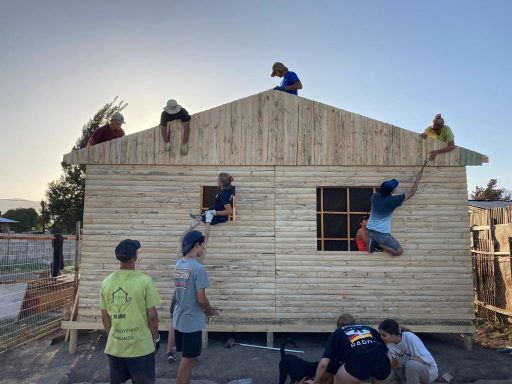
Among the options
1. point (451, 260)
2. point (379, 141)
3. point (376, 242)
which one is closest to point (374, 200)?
point (376, 242)

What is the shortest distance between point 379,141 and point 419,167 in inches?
37.6

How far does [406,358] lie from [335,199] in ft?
10.9

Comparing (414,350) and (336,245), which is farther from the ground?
(336,245)

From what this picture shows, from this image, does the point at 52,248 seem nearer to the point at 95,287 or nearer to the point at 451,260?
the point at 95,287

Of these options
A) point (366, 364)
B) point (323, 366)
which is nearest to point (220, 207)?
point (323, 366)

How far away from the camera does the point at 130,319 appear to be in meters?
4.12

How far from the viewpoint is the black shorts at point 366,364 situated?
4.59m

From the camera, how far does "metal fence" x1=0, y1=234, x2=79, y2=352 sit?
26.0ft

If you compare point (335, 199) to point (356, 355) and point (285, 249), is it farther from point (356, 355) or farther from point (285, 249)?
point (356, 355)

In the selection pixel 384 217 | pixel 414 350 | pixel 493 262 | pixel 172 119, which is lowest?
pixel 414 350

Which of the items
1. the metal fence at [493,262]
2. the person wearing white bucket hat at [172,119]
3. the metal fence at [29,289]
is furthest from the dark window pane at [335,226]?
the metal fence at [29,289]

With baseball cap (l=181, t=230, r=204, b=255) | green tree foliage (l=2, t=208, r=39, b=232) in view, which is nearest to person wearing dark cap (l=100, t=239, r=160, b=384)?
baseball cap (l=181, t=230, r=204, b=255)

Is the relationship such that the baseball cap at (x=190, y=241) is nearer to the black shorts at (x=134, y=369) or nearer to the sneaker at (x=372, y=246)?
the black shorts at (x=134, y=369)

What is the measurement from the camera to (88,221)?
7863 millimetres
